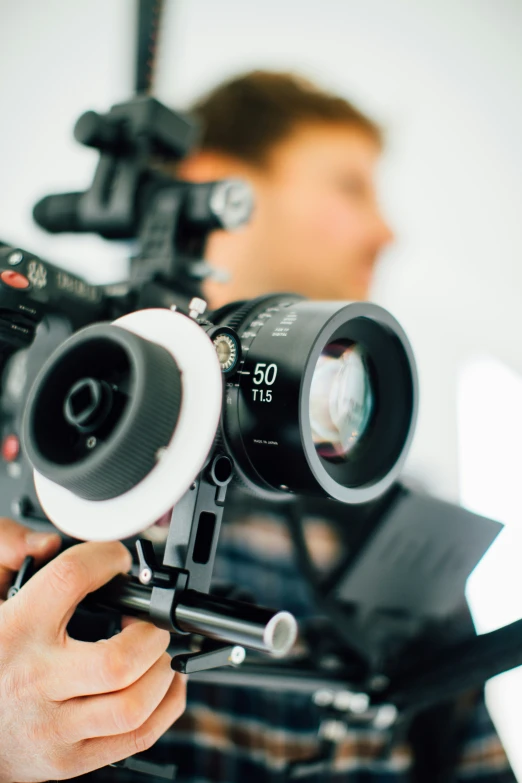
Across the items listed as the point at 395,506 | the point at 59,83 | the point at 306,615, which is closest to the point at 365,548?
the point at 395,506

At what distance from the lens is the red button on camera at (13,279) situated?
0.42 m

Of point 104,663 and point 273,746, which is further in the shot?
point 273,746

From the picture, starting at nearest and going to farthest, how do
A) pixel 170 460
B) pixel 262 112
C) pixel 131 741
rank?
pixel 170 460 → pixel 131 741 → pixel 262 112

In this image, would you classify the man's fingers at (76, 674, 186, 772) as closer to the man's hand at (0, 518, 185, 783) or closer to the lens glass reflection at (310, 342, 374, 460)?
the man's hand at (0, 518, 185, 783)

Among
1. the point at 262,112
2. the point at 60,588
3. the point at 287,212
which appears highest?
the point at 262,112

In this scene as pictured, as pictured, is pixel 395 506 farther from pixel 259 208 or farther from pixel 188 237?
pixel 259 208

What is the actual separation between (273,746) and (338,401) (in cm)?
60

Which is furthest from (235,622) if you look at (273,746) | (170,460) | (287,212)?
(287,212)

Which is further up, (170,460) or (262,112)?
(262,112)

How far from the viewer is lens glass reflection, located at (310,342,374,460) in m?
0.45

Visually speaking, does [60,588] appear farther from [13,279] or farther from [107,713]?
[13,279]

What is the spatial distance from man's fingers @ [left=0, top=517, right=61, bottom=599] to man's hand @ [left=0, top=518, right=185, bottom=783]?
0.18ft

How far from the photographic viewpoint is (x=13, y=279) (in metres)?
0.43

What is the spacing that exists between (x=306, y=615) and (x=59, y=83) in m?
1.15
